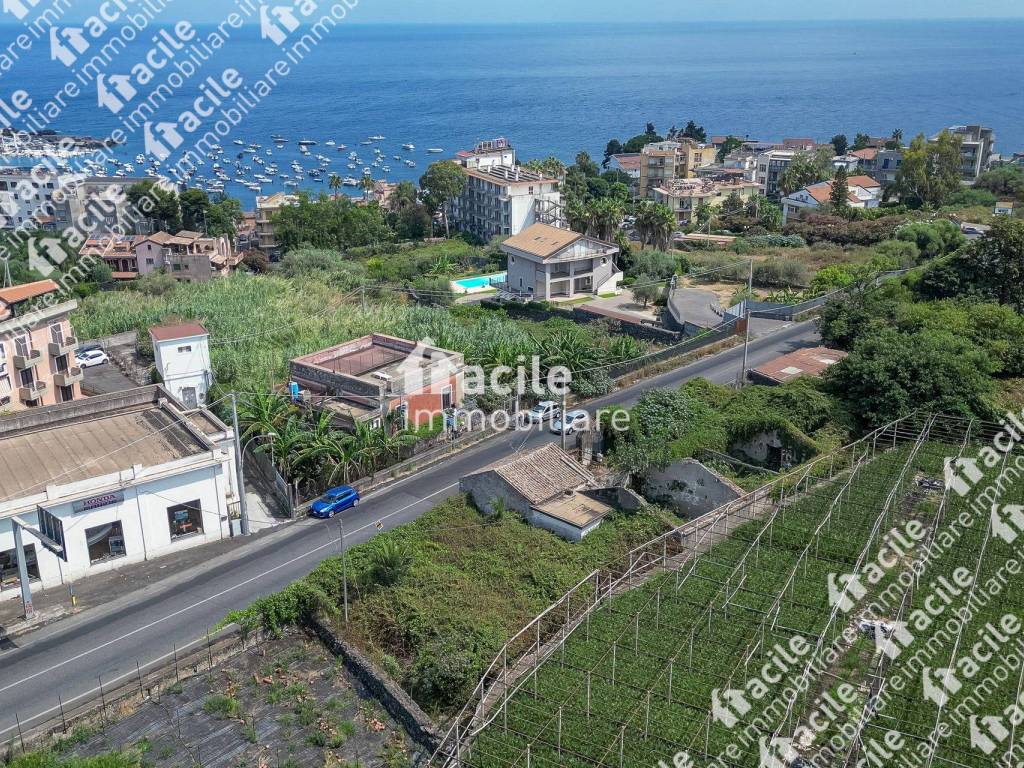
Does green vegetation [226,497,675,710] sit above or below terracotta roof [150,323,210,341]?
below

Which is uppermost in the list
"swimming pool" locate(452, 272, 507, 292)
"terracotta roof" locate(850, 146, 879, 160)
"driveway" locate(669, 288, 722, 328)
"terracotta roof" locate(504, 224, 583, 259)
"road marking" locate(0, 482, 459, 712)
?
"terracotta roof" locate(850, 146, 879, 160)

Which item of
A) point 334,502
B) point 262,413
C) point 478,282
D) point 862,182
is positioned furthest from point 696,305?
point 862,182

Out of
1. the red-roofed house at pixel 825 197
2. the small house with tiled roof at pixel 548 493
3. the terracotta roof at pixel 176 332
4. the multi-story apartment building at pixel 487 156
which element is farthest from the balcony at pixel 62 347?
the red-roofed house at pixel 825 197

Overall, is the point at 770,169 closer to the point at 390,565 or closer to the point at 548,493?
the point at 548,493

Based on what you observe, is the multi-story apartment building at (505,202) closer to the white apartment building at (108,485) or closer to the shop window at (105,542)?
the white apartment building at (108,485)

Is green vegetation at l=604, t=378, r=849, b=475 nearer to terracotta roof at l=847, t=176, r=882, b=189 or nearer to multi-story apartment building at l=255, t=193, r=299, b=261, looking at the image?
multi-story apartment building at l=255, t=193, r=299, b=261

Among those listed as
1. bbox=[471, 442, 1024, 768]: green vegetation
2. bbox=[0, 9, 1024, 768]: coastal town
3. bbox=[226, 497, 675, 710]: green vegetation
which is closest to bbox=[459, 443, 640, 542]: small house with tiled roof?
bbox=[0, 9, 1024, 768]: coastal town
